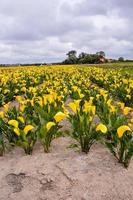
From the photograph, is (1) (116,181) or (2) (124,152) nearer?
(1) (116,181)

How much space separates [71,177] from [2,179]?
3.05 ft

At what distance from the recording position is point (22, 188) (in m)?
4.73

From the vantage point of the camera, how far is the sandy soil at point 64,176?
14.8 ft

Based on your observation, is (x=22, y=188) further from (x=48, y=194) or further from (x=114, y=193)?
(x=114, y=193)

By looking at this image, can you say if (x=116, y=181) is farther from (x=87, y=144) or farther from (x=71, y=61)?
(x=71, y=61)

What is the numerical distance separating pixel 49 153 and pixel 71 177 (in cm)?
108

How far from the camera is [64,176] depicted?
497 cm

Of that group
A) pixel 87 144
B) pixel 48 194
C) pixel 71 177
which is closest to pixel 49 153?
pixel 87 144

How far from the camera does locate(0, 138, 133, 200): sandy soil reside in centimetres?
451

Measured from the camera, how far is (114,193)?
4.49 meters

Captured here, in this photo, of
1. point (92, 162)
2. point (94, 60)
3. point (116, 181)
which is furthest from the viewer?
point (94, 60)

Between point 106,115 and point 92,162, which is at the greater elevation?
point 106,115

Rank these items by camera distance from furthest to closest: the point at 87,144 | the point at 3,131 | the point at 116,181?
Result: 1. the point at 3,131
2. the point at 87,144
3. the point at 116,181

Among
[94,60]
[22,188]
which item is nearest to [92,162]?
[22,188]
